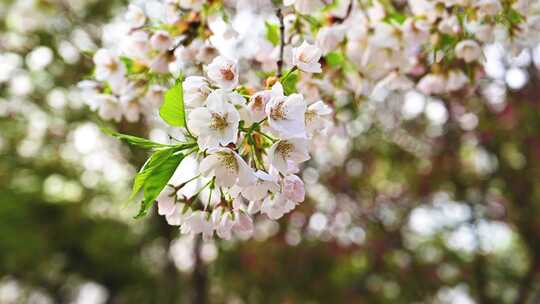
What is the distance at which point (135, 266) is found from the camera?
14062mm

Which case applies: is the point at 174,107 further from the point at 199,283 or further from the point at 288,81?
the point at 199,283

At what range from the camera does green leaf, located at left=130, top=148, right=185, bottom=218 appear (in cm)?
88

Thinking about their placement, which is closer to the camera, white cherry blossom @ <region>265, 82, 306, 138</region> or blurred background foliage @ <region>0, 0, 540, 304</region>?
white cherry blossom @ <region>265, 82, 306, 138</region>

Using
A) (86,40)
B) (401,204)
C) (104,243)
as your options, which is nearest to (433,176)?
(401,204)

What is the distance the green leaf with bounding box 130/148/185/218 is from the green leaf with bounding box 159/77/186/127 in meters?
0.05

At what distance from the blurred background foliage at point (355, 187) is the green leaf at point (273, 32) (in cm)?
140

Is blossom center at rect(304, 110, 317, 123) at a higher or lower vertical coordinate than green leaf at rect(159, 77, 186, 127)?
lower

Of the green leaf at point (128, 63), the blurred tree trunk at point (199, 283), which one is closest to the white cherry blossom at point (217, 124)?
the green leaf at point (128, 63)

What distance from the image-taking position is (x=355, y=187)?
19.5 feet

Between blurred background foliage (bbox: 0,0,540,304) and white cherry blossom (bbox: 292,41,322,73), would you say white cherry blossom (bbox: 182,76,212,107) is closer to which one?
white cherry blossom (bbox: 292,41,322,73)

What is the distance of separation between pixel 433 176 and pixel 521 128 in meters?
1.15

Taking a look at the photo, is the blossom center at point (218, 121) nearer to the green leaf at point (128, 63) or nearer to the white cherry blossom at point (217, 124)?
the white cherry blossom at point (217, 124)

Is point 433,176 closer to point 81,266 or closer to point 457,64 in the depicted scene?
point 457,64

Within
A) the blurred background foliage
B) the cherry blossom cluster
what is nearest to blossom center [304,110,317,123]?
the cherry blossom cluster
